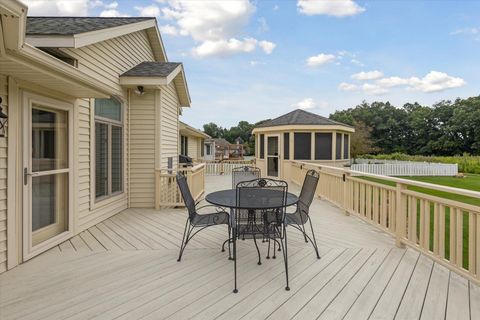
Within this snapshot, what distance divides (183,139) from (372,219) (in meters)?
11.8

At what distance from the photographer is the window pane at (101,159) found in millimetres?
4711

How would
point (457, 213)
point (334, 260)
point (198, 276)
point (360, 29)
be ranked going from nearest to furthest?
point (457, 213) → point (198, 276) → point (334, 260) → point (360, 29)

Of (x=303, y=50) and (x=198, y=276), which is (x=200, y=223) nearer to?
(x=198, y=276)

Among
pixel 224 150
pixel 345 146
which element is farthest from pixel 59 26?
pixel 224 150

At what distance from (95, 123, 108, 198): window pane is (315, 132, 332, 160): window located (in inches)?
297

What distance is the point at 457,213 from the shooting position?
2467 mm

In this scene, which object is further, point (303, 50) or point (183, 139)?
point (183, 139)

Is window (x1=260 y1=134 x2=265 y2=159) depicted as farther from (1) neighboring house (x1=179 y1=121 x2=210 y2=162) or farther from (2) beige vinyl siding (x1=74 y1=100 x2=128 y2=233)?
(2) beige vinyl siding (x1=74 y1=100 x2=128 y2=233)

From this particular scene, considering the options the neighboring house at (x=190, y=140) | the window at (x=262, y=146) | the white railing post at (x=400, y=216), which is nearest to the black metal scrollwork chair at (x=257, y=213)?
A: the white railing post at (x=400, y=216)

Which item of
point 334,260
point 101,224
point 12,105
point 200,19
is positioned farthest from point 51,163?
point 200,19

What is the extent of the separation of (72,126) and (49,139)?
461 mm

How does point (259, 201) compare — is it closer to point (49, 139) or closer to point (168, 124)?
point (49, 139)

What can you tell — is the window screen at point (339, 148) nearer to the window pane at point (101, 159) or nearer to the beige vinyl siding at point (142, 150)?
the beige vinyl siding at point (142, 150)

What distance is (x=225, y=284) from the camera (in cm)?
250
